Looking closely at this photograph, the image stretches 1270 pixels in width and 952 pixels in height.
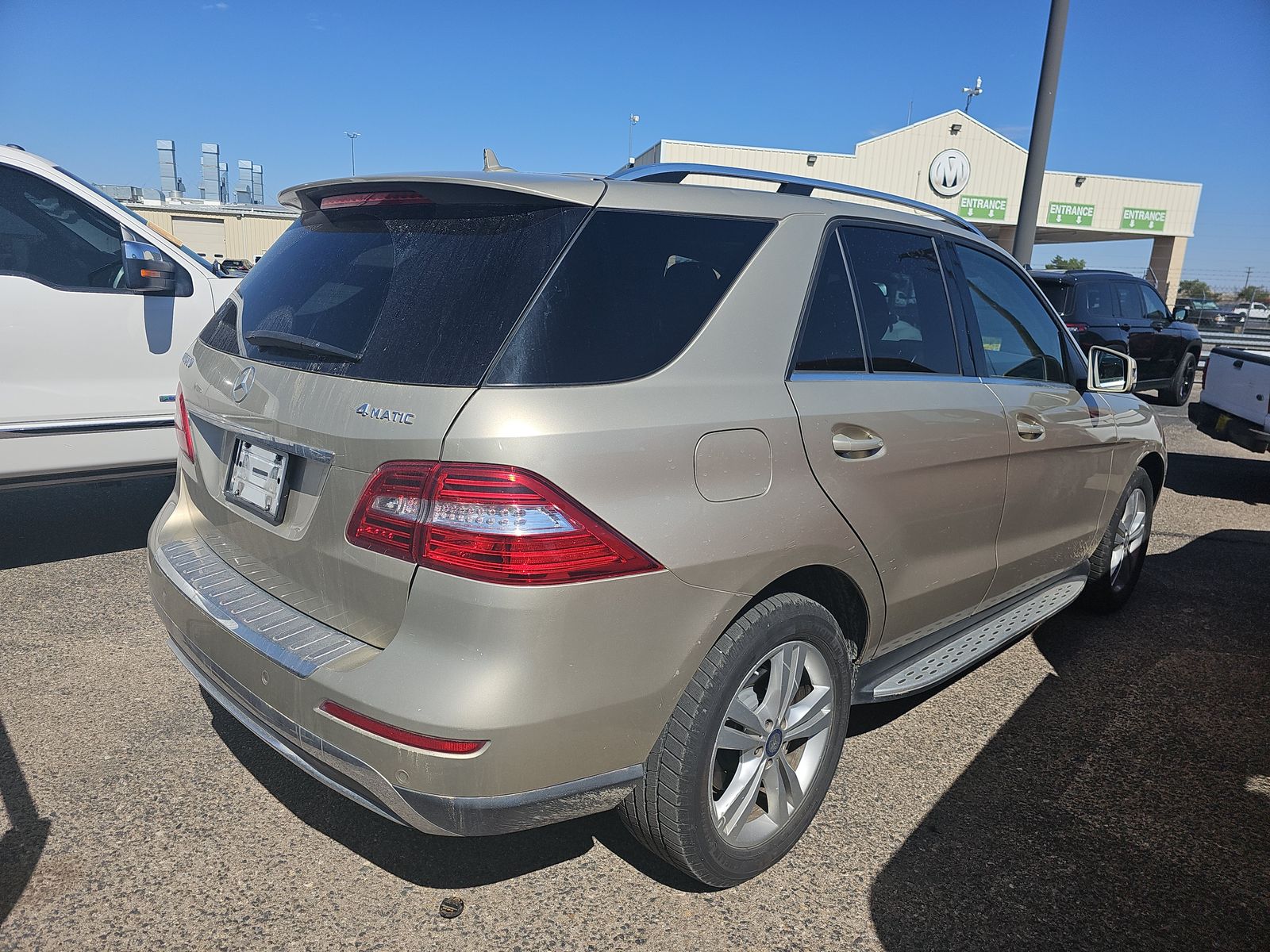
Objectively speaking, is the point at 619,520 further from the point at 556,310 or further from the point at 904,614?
the point at 904,614

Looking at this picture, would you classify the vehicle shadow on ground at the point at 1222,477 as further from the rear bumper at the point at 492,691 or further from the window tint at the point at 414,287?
the window tint at the point at 414,287

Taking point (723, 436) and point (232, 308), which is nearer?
point (723, 436)

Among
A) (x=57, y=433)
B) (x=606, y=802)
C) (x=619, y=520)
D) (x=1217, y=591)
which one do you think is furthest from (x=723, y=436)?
(x=1217, y=591)

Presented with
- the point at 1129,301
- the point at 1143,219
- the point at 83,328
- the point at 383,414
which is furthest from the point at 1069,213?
the point at 383,414

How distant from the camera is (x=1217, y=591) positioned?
5012 mm

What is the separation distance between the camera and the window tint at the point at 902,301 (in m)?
2.69

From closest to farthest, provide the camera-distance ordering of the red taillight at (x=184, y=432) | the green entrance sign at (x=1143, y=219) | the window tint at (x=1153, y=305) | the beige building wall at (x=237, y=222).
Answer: the red taillight at (x=184, y=432) < the window tint at (x=1153, y=305) < the green entrance sign at (x=1143, y=219) < the beige building wall at (x=237, y=222)

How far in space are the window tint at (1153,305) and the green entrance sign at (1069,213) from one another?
24.9m

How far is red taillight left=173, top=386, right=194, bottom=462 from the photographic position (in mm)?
2652

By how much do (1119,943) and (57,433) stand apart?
15.8 feet

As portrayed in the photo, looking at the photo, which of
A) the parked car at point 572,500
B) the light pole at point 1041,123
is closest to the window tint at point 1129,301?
the light pole at point 1041,123

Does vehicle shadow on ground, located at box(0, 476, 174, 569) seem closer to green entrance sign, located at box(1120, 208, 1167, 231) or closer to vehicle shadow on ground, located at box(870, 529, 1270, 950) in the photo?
vehicle shadow on ground, located at box(870, 529, 1270, 950)

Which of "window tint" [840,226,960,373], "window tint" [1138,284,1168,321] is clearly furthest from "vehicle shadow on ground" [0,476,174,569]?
"window tint" [1138,284,1168,321]

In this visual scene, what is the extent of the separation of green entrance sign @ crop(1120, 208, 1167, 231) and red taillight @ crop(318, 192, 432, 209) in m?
39.3
